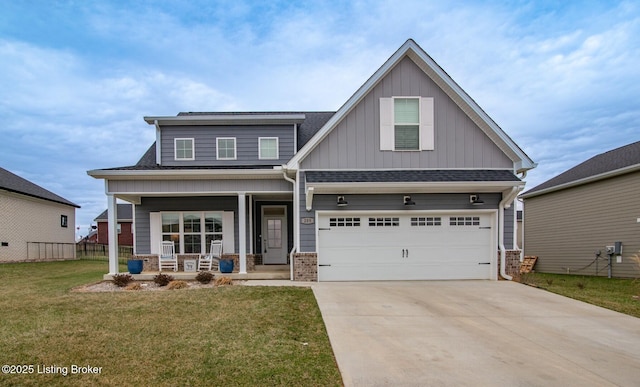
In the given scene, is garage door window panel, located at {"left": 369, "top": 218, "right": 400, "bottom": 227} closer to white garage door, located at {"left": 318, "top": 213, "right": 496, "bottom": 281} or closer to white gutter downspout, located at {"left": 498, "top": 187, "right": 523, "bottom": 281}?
white garage door, located at {"left": 318, "top": 213, "right": 496, "bottom": 281}

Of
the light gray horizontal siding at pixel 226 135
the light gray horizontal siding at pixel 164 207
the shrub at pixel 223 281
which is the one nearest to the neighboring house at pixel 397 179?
the shrub at pixel 223 281

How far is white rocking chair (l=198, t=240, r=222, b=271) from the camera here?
1133 cm

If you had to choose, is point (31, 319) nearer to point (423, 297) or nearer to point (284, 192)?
point (284, 192)

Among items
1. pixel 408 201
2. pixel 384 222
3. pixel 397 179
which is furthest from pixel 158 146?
pixel 408 201

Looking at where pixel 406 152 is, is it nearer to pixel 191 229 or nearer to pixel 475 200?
pixel 475 200

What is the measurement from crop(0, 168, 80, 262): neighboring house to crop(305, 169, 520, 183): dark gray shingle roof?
16.3m

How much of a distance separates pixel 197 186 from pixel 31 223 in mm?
13930

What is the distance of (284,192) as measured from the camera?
10.5 metres

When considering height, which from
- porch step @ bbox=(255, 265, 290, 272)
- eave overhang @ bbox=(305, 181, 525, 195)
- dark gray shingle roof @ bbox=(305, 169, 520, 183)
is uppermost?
dark gray shingle roof @ bbox=(305, 169, 520, 183)

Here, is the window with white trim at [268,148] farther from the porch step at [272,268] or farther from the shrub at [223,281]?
the shrub at [223,281]

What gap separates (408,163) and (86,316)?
8600 mm

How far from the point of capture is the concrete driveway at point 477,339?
12.5 ft

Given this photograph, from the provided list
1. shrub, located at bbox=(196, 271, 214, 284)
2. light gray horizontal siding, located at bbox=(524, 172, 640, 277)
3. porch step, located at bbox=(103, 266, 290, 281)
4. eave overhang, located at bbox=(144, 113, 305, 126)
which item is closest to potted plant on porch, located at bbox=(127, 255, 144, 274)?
porch step, located at bbox=(103, 266, 290, 281)

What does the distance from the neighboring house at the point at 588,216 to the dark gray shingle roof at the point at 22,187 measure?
86.4 feet
